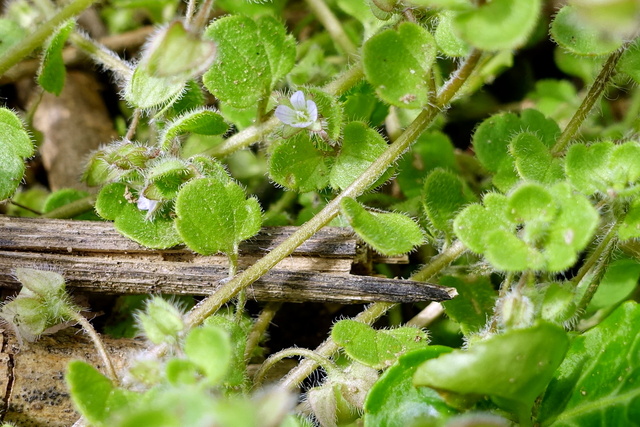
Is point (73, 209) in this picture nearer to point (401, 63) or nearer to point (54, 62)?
point (54, 62)

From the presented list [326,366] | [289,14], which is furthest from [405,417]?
[289,14]

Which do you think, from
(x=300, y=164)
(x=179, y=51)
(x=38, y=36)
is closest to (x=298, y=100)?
(x=300, y=164)

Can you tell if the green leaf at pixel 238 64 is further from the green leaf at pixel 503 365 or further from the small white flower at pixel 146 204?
the green leaf at pixel 503 365

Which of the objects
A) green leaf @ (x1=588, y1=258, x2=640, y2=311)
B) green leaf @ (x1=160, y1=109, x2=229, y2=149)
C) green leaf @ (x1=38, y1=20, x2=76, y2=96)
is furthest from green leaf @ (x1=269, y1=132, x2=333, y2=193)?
green leaf @ (x1=588, y1=258, x2=640, y2=311)

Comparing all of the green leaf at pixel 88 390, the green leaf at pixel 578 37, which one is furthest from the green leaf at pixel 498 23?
the green leaf at pixel 88 390

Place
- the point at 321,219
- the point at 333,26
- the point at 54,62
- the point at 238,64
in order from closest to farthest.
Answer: the point at 321,219 → the point at 238,64 → the point at 54,62 → the point at 333,26

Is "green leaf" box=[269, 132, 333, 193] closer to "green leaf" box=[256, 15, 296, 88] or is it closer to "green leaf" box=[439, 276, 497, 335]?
"green leaf" box=[256, 15, 296, 88]
